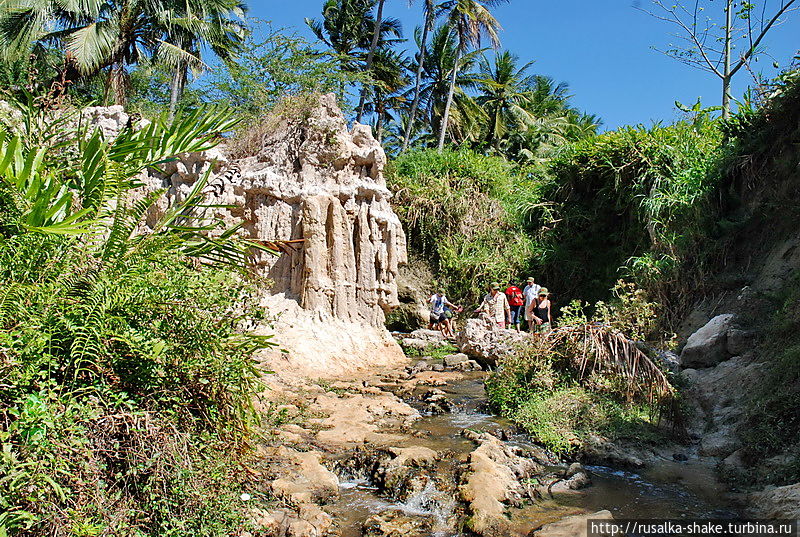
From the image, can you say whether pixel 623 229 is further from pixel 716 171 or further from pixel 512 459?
pixel 512 459

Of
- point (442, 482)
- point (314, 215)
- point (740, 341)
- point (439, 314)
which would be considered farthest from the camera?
point (439, 314)

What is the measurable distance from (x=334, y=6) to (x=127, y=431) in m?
24.6

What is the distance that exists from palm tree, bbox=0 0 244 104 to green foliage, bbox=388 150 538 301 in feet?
24.1

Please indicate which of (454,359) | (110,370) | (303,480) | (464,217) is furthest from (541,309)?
(110,370)

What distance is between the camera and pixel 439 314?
1323cm

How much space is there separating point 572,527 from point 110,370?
3304mm

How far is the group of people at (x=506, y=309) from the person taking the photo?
12.1 meters

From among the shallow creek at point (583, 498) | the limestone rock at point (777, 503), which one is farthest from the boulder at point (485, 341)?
the limestone rock at point (777, 503)

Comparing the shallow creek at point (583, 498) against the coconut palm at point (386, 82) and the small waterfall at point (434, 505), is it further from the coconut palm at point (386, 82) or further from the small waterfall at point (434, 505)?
the coconut palm at point (386, 82)

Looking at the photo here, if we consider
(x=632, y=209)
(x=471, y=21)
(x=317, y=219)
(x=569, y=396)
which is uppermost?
(x=471, y=21)

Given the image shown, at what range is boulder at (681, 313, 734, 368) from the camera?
7484mm

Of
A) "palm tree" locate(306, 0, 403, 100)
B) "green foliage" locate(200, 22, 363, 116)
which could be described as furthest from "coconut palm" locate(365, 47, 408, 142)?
"green foliage" locate(200, 22, 363, 116)

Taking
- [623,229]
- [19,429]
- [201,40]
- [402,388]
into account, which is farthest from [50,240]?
[201,40]

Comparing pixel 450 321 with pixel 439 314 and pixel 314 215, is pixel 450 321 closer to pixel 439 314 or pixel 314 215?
pixel 439 314
